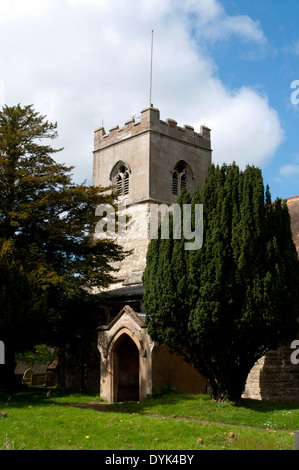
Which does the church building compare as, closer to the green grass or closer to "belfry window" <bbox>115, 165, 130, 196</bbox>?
"belfry window" <bbox>115, 165, 130, 196</bbox>

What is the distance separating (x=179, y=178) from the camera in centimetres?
3388

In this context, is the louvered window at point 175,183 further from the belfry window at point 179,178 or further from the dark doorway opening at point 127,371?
the dark doorway opening at point 127,371

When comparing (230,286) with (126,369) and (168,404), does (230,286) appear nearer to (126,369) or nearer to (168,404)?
(168,404)

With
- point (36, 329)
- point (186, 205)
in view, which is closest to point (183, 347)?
point (186, 205)

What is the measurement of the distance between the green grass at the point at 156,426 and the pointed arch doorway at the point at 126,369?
3674 mm

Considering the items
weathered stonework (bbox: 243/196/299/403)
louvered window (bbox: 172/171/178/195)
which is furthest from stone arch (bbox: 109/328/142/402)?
louvered window (bbox: 172/171/178/195)

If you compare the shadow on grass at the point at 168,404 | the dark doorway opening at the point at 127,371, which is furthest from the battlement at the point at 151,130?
the shadow on grass at the point at 168,404

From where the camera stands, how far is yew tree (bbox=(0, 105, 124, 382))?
57.3ft

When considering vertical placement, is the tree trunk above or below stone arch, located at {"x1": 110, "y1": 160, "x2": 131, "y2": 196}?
below

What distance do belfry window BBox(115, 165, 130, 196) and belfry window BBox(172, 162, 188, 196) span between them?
10.1ft

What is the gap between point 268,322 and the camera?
12578 mm

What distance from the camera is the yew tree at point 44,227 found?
688 inches
